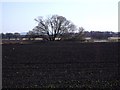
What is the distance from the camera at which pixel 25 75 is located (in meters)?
10.8

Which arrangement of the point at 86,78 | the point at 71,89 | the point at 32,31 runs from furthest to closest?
the point at 32,31 → the point at 86,78 → the point at 71,89

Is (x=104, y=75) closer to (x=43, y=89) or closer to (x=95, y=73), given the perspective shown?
(x=95, y=73)

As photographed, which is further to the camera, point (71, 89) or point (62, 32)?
point (62, 32)

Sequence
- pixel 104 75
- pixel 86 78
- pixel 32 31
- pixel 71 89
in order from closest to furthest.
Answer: pixel 71 89, pixel 86 78, pixel 104 75, pixel 32 31

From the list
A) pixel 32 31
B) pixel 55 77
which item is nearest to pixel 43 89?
pixel 55 77

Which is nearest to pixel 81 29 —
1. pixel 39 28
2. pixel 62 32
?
pixel 62 32

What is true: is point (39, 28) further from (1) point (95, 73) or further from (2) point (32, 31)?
(1) point (95, 73)

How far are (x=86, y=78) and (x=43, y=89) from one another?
2.38m

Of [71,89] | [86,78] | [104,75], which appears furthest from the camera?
[104,75]

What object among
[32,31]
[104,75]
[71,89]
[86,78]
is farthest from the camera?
[32,31]

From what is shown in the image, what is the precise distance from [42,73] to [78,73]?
1.37m

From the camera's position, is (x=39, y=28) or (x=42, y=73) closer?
(x=42, y=73)

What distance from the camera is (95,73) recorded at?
11.2 metres

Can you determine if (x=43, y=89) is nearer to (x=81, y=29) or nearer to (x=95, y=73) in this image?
(x=95, y=73)
